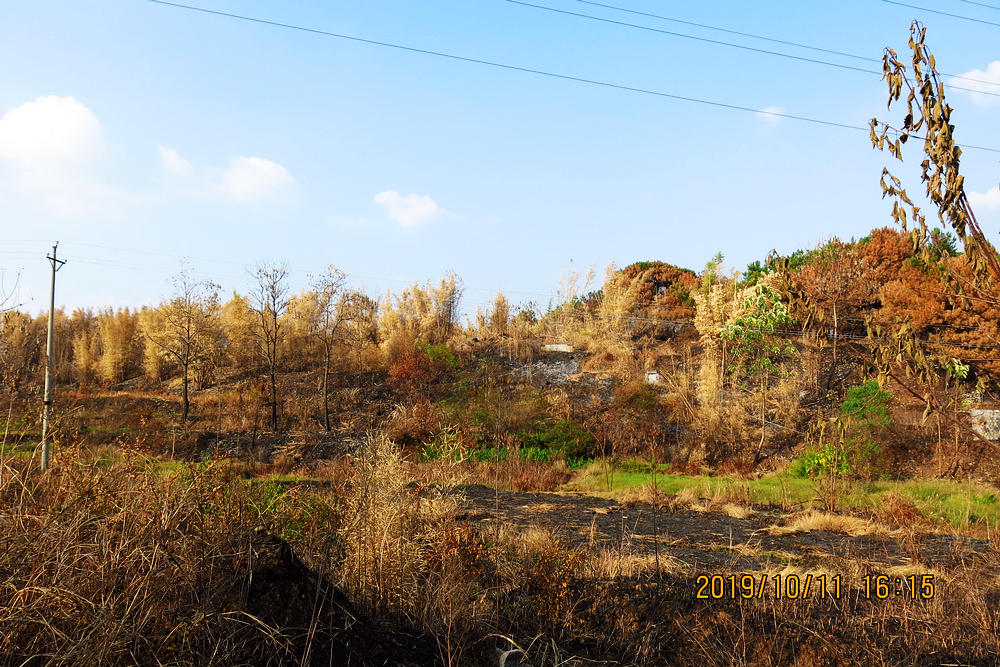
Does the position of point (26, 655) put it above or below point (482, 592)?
above

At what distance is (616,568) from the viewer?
567cm

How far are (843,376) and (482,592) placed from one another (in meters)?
20.2

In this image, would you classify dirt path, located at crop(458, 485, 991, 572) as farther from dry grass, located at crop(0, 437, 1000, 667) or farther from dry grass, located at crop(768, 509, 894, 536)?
dry grass, located at crop(0, 437, 1000, 667)

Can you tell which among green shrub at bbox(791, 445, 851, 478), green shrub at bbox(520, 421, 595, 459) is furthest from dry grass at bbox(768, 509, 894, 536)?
green shrub at bbox(520, 421, 595, 459)

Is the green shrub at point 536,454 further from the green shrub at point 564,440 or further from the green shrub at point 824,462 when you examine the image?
the green shrub at point 824,462

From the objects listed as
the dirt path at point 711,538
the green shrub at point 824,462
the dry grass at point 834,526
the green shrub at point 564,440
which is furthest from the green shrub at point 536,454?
the dry grass at point 834,526

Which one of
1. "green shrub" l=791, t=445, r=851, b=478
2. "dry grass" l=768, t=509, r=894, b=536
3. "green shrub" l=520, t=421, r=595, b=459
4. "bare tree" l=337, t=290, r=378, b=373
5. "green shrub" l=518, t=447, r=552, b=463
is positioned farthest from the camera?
"bare tree" l=337, t=290, r=378, b=373

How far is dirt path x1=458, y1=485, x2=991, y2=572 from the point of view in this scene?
270 inches

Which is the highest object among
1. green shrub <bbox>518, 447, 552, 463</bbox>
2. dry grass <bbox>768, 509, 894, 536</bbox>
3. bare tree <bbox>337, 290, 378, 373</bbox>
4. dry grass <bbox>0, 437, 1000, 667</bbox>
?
bare tree <bbox>337, 290, 378, 373</bbox>

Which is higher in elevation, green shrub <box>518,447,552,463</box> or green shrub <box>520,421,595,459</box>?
green shrub <box>520,421,595,459</box>

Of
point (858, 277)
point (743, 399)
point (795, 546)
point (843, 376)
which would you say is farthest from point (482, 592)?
point (858, 277)

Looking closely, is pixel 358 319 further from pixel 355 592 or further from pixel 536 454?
pixel 355 592

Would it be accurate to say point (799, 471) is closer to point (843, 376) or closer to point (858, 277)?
point (843, 376)

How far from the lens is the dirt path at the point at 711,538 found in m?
6.87
